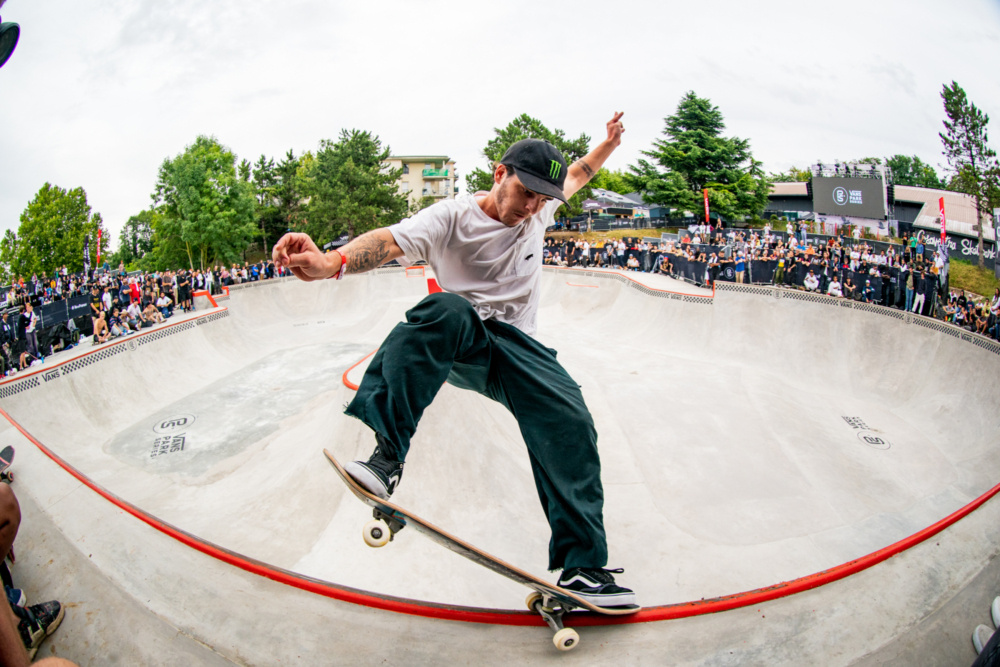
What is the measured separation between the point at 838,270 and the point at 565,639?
15.1 meters

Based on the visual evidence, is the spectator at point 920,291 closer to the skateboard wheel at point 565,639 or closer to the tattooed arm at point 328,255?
the skateboard wheel at point 565,639

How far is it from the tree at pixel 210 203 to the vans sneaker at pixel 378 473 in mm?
45210

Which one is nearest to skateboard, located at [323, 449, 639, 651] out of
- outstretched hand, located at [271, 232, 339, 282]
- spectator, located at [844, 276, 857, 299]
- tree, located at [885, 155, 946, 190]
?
outstretched hand, located at [271, 232, 339, 282]

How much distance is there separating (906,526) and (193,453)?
429 inches

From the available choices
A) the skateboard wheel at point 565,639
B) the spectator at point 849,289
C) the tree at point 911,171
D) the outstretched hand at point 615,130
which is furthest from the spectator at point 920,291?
the tree at point 911,171

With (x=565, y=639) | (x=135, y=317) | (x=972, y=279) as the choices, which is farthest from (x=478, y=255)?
(x=972, y=279)

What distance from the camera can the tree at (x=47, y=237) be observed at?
3828 cm

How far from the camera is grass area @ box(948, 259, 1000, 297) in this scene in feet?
43.0

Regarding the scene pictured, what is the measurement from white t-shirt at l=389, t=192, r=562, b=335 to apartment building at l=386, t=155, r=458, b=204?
215 feet

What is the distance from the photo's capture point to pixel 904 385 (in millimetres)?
10734

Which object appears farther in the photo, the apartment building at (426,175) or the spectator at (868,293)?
the apartment building at (426,175)

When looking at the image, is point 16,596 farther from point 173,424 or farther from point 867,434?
point 867,434

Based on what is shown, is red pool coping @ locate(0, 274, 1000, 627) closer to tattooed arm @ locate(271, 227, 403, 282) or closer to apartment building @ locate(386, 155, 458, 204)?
tattooed arm @ locate(271, 227, 403, 282)

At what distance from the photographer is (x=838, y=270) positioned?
1383 centimetres
